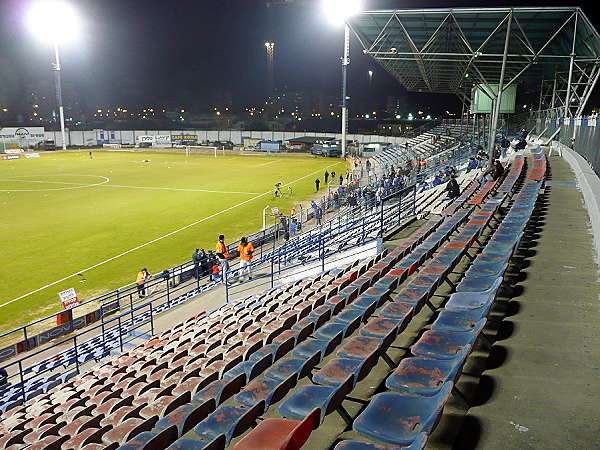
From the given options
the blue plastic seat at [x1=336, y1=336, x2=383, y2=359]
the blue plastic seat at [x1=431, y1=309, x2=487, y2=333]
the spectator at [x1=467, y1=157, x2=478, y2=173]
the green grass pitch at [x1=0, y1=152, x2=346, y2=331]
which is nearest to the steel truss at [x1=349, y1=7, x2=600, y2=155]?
the spectator at [x1=467, y1=157, x2=478, y2=173]

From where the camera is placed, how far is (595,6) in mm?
21547

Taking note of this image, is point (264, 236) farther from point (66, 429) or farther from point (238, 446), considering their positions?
point (238, 446)

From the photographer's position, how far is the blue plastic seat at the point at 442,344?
167 inches

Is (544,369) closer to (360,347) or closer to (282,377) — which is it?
(360,347)

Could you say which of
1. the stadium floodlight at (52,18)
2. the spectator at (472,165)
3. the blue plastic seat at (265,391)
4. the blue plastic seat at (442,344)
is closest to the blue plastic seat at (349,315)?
the blue plastic seat at (442,344)

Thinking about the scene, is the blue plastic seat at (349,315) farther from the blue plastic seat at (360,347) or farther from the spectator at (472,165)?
the spectator at (472,165)

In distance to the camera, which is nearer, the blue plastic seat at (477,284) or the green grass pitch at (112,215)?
the blue plastic seat at (477,284)

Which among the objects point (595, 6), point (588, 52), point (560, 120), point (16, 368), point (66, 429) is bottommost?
point (16, 368)

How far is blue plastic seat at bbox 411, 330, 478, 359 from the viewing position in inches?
167

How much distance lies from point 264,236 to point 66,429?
642 inches

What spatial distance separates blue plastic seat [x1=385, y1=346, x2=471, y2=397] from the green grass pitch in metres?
13.9

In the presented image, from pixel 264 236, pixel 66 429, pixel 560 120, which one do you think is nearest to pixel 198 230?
pixel 264 236

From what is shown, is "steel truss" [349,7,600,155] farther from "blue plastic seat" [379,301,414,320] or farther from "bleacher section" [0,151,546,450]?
"blue plastic seat" [379,301,414,320]

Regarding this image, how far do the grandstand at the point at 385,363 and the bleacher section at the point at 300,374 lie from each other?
0.02m
